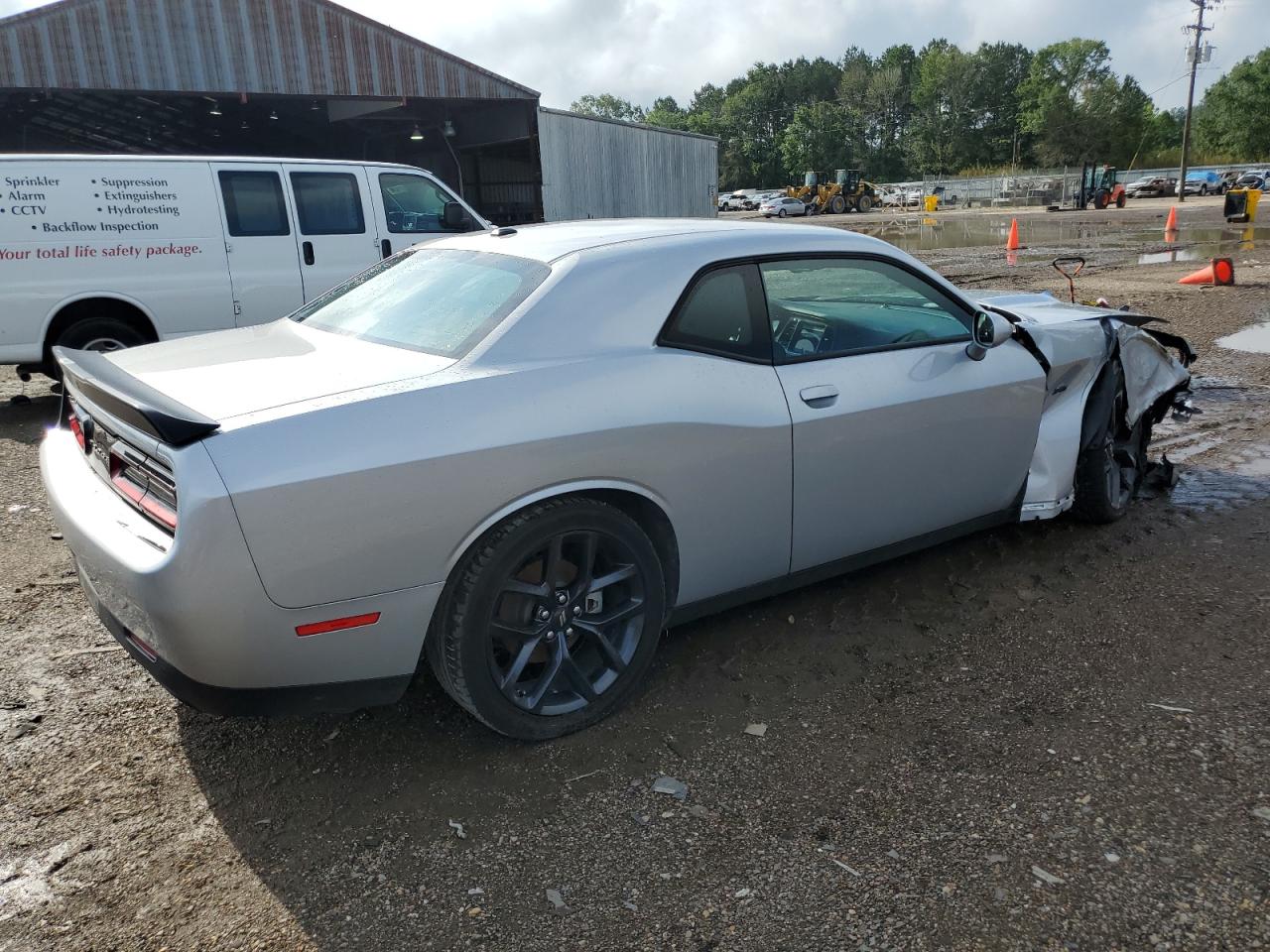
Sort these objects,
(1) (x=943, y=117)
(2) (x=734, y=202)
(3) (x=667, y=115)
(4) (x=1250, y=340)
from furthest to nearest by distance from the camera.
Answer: (3) (x=667, y=115) < (1) (x=943, y=117) < (2) (x=734, y=202) < (4) (x=1250, y=340)

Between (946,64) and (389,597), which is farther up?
(946,64)

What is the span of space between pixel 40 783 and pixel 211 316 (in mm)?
5727

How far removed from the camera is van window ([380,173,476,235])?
28.5 ft

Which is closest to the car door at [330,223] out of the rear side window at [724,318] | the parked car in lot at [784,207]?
the rear side window at [724,318]

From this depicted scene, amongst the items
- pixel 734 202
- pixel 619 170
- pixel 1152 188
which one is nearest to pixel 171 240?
pixel 619 170

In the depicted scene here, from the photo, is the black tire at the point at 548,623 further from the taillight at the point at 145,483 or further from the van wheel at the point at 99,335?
the van wheel at the point at 99,335

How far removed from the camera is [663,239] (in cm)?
325

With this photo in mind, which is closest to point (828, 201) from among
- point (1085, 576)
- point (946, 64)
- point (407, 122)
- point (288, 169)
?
point (407, 122)

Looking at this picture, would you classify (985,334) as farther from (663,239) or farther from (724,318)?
(663,239)

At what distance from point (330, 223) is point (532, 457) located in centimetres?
657

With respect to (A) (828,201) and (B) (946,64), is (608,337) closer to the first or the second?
(A) (828,201)

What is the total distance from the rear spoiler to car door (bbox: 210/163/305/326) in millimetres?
5001

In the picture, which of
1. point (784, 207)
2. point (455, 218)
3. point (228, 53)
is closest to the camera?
point (455, 218)

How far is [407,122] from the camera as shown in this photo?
22.7m
